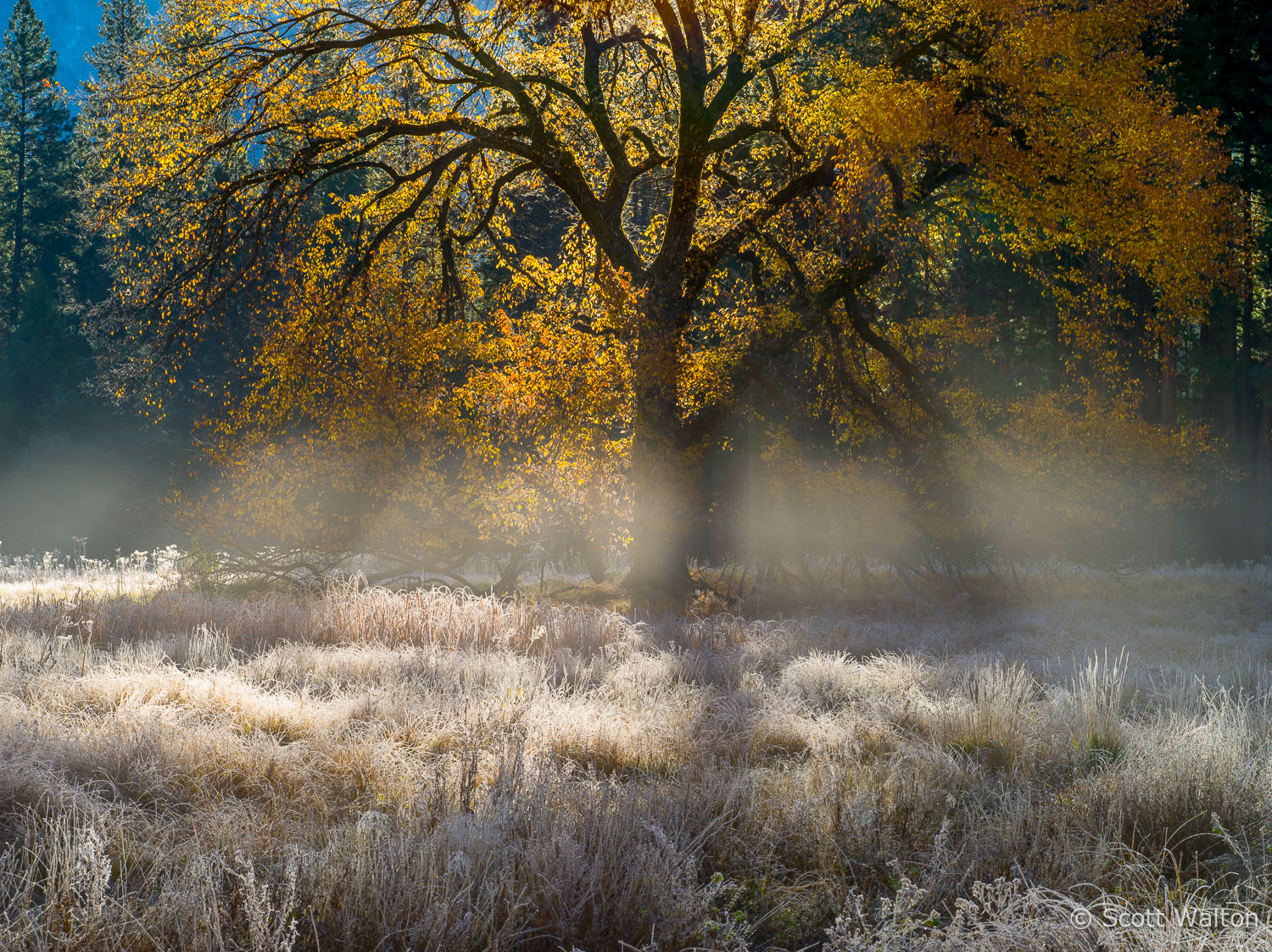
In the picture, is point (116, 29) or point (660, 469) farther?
point (116, 29)

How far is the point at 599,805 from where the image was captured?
11.7 feet

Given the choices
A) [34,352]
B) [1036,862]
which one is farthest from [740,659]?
[34,352]

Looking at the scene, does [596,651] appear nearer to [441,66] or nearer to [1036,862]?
[1036,862]

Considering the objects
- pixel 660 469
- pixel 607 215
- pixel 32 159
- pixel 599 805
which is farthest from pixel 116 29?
pixel 599 805

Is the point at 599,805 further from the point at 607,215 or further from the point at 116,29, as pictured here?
the point at 116,29

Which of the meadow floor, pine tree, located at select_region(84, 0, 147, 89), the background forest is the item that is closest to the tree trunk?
the background forest

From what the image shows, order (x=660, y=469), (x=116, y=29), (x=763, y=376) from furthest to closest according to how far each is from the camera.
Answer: (x=116, y=29), (x=763, y=376), (x=660, y=469)

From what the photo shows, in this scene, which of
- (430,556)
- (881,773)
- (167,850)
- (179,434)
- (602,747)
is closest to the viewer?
(167,850)

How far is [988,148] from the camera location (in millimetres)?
12180

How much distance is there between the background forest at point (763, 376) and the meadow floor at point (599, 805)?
714cm

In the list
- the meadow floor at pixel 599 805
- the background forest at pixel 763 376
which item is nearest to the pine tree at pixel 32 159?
the background forest at pixel 763 376

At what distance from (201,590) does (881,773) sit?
40.8ft

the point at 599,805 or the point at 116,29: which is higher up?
the point at 116,29

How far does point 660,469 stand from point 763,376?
2581 millimetres
